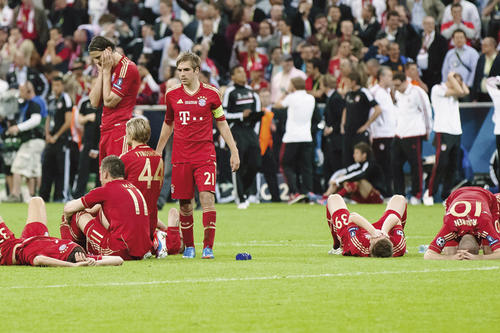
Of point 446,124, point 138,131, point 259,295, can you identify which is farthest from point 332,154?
point 259,295

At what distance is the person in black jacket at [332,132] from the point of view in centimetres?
2294

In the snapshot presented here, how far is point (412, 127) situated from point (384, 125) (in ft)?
3.34

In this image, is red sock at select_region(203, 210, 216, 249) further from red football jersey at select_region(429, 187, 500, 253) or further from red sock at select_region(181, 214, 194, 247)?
red football jersey at select_region(429, 187, 500, 253)

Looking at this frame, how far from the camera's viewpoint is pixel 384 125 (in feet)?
74.4

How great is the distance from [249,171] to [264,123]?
1.78 m

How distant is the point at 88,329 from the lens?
673cm

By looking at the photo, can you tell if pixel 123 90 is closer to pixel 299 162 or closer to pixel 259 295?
pixel 259 295

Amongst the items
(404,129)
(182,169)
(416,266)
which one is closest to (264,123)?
(404,129)

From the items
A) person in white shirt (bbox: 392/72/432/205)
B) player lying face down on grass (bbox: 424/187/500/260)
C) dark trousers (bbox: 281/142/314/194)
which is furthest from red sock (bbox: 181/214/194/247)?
dark trousers (bbox: 281/142/314/194)

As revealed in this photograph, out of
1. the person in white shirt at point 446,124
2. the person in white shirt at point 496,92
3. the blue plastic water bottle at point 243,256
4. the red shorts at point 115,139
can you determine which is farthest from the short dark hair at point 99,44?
the person in white shirt at point 446,124

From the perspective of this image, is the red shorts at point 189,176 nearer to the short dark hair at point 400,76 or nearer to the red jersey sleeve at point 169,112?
the red jersey sleeve at point 169,112

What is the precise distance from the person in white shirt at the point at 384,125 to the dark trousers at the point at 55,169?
690cm

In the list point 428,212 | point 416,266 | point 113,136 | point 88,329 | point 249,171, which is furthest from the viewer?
point 249,171

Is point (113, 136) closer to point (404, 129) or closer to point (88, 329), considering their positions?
point (88, 329)
